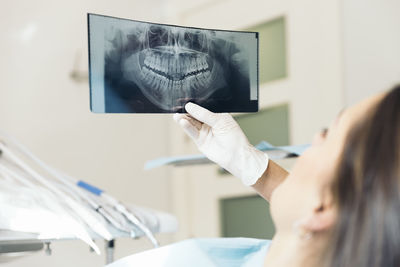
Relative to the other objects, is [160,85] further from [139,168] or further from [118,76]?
[139,168]

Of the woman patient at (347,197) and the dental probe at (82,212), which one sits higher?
the woman patient at (347,197)

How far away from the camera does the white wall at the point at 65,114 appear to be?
274 cm

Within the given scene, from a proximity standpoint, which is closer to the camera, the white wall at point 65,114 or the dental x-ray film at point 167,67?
the dental x-ray film at point 167,67

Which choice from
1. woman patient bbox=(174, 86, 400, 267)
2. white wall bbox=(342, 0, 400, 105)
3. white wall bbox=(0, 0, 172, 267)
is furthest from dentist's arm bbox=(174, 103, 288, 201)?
white wall bbox=(0, 0, 172, 267)

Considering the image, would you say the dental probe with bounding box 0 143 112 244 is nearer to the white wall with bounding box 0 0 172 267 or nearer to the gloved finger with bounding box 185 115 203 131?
the gloved finger with bounding box 185 115 203 131

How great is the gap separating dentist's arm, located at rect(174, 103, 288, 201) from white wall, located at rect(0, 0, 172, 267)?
5.53ft

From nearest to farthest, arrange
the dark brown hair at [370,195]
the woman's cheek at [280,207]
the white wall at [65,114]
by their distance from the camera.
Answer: the dark brown hair at [370,195], the woman's cheek at [280,207], the white wall at [65,114]

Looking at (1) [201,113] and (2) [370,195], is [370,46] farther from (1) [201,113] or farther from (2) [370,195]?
(2) [370,195]

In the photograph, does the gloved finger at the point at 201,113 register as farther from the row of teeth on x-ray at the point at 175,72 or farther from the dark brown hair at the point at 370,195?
the dark brown hair at the point at 370,195

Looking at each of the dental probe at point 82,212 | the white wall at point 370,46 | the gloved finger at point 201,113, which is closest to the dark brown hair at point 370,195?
the gloved finger at point 201,113

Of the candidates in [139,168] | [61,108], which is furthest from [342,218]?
[139,168]

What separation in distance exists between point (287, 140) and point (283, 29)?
58 centimetres

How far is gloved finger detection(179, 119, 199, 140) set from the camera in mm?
1235

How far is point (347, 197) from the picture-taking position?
2.27ft
